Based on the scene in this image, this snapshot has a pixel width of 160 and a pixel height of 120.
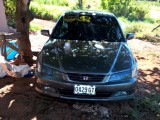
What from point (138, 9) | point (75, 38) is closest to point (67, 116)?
point (75, 38)

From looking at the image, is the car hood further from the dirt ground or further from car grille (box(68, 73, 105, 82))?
the dirt ground

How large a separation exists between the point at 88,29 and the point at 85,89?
5.90 ft

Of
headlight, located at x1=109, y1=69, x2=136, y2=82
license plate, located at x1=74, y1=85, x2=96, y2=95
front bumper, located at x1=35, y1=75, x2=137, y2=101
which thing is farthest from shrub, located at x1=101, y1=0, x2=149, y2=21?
license plate, located at x1=74, y1=85, x2=96, y2=95

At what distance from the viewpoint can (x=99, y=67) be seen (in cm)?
394

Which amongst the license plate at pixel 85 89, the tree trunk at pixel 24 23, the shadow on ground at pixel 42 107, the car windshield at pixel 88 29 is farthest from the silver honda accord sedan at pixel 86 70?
the tree trunk at pixel 24 23

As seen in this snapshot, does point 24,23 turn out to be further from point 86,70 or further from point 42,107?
point 86,70

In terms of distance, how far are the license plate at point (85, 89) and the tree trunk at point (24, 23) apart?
9.19 ft

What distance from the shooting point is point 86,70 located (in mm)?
3854

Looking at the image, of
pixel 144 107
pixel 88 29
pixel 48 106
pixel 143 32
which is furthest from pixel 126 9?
pixel 48 106

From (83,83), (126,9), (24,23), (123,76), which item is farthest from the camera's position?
(126,9)

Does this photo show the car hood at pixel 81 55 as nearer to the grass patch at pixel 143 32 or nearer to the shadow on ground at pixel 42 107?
the shadow on ground at pixel 42 107

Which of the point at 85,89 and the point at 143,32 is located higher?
the point at 85,89

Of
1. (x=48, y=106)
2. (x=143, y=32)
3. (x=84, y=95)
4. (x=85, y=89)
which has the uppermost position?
(x=85, y=89)

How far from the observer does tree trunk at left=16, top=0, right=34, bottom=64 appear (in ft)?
19.4
